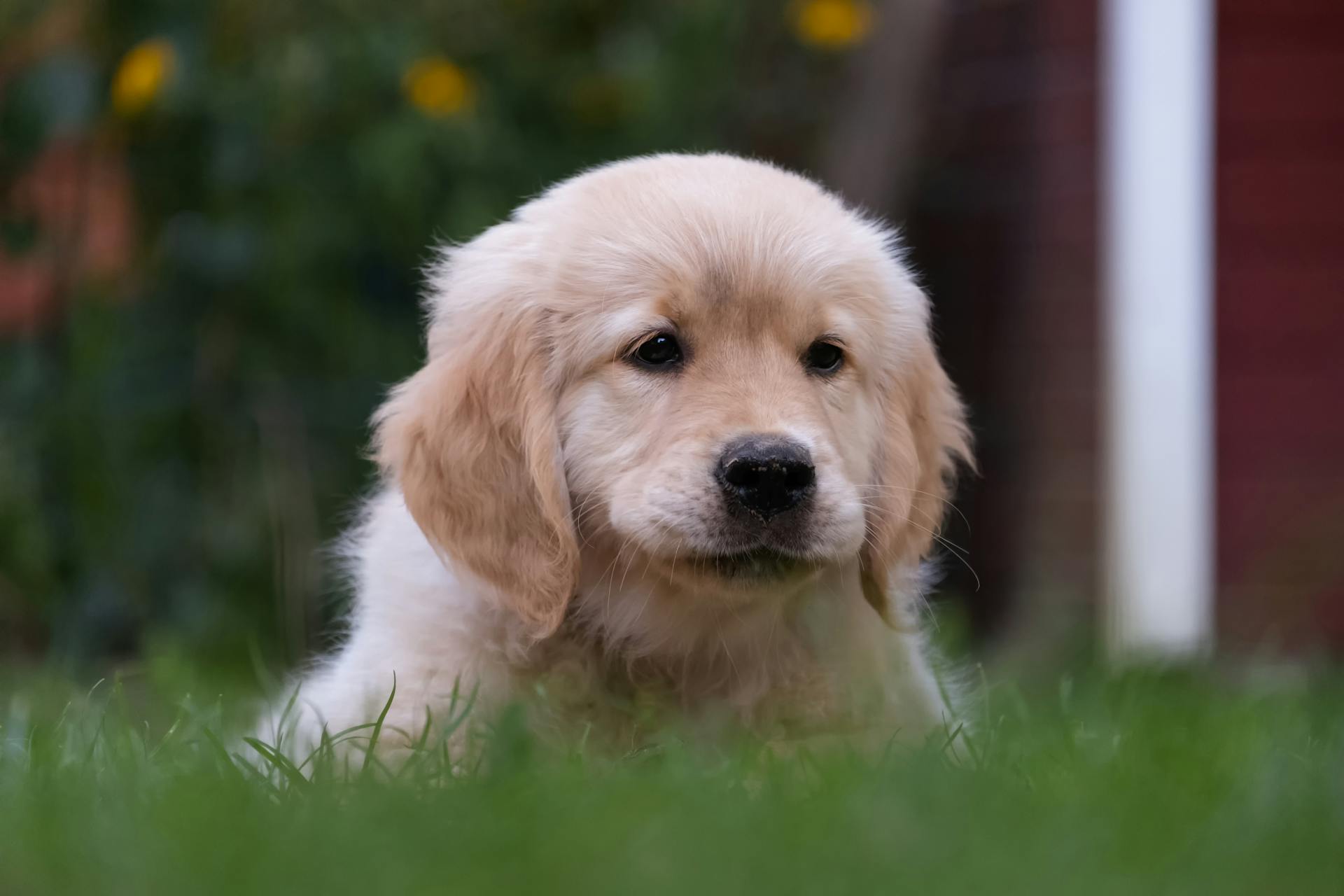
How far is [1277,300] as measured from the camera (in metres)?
5.95

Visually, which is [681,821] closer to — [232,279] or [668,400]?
[668,400]

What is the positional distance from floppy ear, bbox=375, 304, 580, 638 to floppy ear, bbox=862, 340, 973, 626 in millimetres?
607

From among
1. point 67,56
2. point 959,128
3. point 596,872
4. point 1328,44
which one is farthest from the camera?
point 959,128

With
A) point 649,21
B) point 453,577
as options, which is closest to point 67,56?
point 649,21

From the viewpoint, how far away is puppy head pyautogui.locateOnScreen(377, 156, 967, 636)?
2.78m

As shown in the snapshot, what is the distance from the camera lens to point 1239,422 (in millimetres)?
5977

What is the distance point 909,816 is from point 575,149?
3360 mm

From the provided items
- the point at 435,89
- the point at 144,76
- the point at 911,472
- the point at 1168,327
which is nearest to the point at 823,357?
the point at 911,472

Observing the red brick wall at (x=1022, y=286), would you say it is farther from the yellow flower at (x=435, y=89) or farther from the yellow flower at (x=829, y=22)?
the yellow flower at (x=435, y=89)

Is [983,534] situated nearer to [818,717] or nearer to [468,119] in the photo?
[468,119]

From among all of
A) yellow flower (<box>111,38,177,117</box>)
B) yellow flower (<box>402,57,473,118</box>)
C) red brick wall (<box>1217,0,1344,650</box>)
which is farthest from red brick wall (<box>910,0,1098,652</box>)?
yellow flower (<box>111,38,177,117</box>)

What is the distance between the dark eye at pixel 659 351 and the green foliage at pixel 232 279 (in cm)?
174

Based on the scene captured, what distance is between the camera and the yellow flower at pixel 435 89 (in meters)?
4.69

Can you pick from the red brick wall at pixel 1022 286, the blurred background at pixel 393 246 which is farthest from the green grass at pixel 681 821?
the red brick wall at pixel 1022 286
